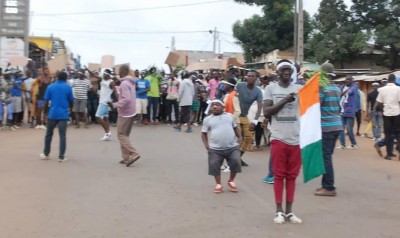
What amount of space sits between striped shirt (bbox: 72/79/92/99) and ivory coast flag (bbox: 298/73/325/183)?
11553 mm

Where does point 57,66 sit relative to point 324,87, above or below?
above

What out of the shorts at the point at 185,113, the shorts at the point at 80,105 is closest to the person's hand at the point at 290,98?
the shorts at the point at 185,113

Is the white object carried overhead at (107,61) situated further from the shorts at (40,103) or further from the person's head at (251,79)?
the person's head at (251,79)

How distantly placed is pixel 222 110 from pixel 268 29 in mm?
27536

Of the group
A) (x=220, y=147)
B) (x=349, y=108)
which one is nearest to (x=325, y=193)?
(x=220, y=147)

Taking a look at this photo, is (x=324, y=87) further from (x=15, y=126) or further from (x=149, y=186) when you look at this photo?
(x=15, y=126)

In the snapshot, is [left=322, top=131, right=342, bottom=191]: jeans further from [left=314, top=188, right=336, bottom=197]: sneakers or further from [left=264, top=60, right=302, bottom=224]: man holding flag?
[left=264, top=60, right=302, bottom=224]: man holding flag

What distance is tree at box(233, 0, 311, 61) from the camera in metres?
33.8

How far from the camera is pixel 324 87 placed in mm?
7699

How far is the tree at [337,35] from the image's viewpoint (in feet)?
87.8

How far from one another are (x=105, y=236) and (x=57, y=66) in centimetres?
1446

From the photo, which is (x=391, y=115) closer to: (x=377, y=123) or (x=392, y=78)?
(x=392, y=78)

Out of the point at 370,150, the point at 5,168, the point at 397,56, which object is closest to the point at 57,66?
the point at 5,168

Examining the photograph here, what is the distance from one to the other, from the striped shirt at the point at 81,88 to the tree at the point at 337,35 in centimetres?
1465
